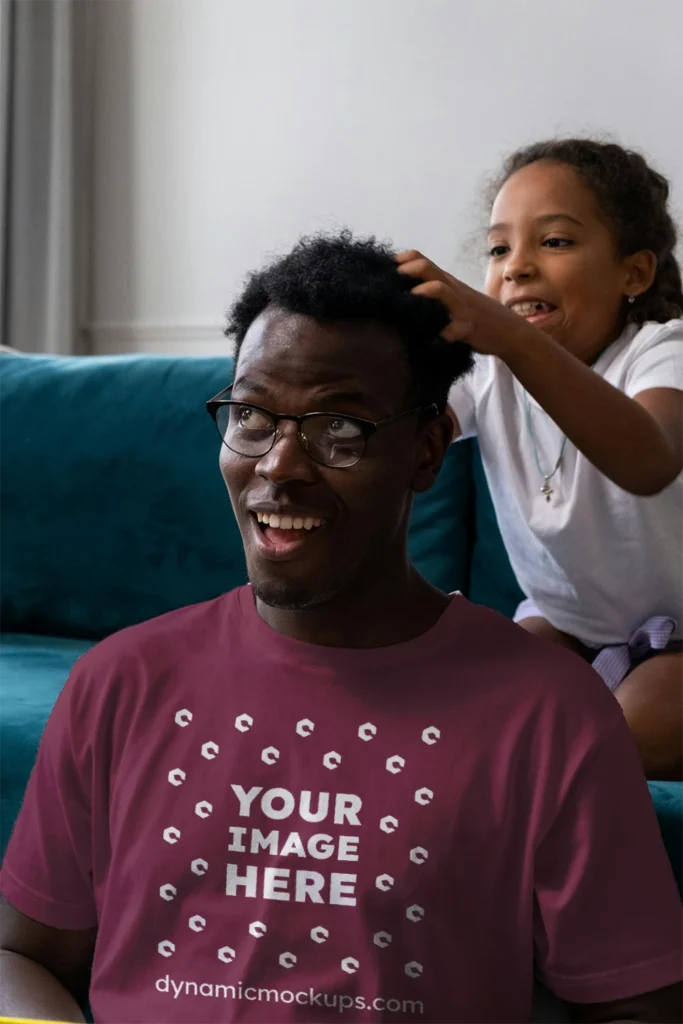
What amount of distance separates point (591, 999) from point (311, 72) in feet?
8.76

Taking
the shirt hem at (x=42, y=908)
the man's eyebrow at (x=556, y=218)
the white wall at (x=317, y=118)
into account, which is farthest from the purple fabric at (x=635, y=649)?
Result: the white wall at (x=317, y=118)

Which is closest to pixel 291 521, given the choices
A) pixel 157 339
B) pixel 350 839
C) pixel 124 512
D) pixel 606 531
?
pixel 350 839

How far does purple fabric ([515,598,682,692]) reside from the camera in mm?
1439

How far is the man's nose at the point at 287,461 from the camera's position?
35.3 inches

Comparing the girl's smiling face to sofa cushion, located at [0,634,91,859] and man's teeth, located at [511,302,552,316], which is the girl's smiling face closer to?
man's teeth, located at [511,302,552,316]

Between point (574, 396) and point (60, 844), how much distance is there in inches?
24.6

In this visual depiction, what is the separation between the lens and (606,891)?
0.86 metres

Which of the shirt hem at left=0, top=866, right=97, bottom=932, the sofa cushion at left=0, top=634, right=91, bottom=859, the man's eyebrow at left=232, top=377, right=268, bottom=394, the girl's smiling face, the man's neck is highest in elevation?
the girl's smiling face

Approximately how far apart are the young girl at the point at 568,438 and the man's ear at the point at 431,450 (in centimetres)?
35

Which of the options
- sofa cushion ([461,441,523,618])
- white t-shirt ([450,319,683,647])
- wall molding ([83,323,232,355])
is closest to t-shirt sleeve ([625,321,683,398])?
white t-shirt ([450,319,683,647])

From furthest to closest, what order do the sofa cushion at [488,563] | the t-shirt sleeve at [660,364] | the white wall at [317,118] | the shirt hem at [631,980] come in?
the white wall at [317,118], the sofa cushion at [488,563], the t-shirt sleeve at [660,364], the shirt hem at [631,980]

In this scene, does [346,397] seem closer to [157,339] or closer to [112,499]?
[112,499]

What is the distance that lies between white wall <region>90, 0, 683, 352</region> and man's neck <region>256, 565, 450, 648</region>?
1.88m

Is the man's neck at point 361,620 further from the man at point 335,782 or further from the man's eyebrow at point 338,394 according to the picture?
the man's eyebrow at point 338,394
